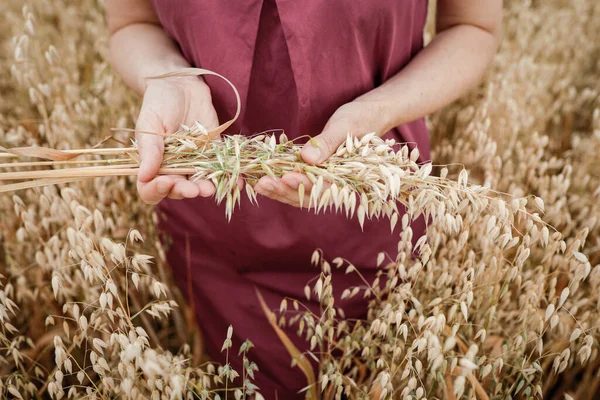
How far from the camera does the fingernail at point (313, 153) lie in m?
0.68

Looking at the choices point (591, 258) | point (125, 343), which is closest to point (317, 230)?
point (125, 343)

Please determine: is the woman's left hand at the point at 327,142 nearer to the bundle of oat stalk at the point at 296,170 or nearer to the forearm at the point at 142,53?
the bundle of oat stalk at the point at 296,170

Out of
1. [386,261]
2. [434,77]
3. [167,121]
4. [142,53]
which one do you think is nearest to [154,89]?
[167,121]

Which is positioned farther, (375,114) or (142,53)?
(142,53)

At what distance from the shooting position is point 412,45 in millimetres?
1102

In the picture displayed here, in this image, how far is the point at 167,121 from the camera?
0.83 meters

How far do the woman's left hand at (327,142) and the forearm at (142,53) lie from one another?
0.41 m

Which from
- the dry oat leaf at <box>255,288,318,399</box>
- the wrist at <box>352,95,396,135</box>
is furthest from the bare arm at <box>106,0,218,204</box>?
the dry oat leaf at <box>255,288,318,399</box>

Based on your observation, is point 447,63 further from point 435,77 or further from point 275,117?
point 275,117

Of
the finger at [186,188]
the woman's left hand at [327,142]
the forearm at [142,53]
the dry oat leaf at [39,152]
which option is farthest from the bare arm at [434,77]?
the forearm at [142,53]

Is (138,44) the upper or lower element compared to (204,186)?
upper

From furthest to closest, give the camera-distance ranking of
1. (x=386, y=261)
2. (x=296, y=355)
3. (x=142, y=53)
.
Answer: (x=386, y=261)
(x=142, y=53)
(x=296, y=355)

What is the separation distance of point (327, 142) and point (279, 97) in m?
0.29

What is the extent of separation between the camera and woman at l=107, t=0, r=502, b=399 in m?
0.86
